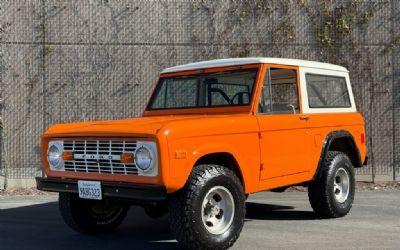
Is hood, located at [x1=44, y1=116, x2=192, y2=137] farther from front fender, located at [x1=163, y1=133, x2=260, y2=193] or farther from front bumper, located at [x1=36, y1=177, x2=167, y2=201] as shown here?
front bumper, located at [x1=36, y1=177, x2=167, y2=201]

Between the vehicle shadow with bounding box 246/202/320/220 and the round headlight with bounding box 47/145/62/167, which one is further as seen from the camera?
the vehicle shadow with bounding box 246/202/320/220

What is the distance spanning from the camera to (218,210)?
4945 millimetres

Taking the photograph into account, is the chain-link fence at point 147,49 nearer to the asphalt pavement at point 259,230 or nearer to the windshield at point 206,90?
the asphalt pavement at point 259,230

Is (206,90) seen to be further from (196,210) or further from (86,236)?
(86,236)

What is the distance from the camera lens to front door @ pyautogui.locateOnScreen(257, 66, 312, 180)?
18.0ft

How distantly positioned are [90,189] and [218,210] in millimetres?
1261

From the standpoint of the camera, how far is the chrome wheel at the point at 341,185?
6.81 meters

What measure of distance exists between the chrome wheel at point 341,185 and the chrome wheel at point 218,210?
7.66 feet

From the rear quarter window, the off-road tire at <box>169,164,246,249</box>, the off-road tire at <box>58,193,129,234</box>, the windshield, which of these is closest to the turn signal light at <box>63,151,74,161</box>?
the off-road tire at <box>58,193,129,234</box>

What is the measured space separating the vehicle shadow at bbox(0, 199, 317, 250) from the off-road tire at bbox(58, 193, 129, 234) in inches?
4.3

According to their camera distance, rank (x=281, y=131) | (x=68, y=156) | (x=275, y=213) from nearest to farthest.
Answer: (x=68, y=156) < (x=281, y=131) < (x=275, y=213)

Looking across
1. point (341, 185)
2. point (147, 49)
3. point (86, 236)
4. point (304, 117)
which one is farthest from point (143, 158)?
point (147, 49)

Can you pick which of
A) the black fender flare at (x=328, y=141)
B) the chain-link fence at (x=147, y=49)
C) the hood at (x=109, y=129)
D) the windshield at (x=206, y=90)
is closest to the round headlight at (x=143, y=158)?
the hood at (x=109, y=129)

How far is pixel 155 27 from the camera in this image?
10.7 meters
